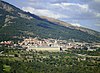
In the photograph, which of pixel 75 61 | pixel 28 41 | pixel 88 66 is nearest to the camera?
pixel 88 66

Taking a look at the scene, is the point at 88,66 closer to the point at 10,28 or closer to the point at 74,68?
the point at 74,68

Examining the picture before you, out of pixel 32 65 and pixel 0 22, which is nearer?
pixel 32 65

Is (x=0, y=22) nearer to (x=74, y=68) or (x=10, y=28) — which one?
(x=10, y=28)

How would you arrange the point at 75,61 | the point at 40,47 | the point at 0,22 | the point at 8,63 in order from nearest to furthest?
the point at 8,63
the point at 75,61
the point at 40,47
the point at 0,22

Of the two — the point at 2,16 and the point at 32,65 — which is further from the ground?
the point at 2,16

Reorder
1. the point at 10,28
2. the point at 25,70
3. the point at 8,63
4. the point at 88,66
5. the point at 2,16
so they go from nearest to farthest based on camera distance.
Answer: the point at 25,70, the point at 8,63, the point at 88,66, the point at 10,28, the point at 2,16

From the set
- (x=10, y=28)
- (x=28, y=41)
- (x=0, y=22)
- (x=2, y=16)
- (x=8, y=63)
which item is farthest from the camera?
(x=2, y=16)

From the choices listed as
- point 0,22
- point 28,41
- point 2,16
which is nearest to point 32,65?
point 28,41

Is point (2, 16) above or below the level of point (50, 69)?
above

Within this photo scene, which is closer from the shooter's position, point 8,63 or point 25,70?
point 25,70

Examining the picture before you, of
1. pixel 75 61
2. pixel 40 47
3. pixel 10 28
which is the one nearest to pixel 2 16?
pixel 10 28
